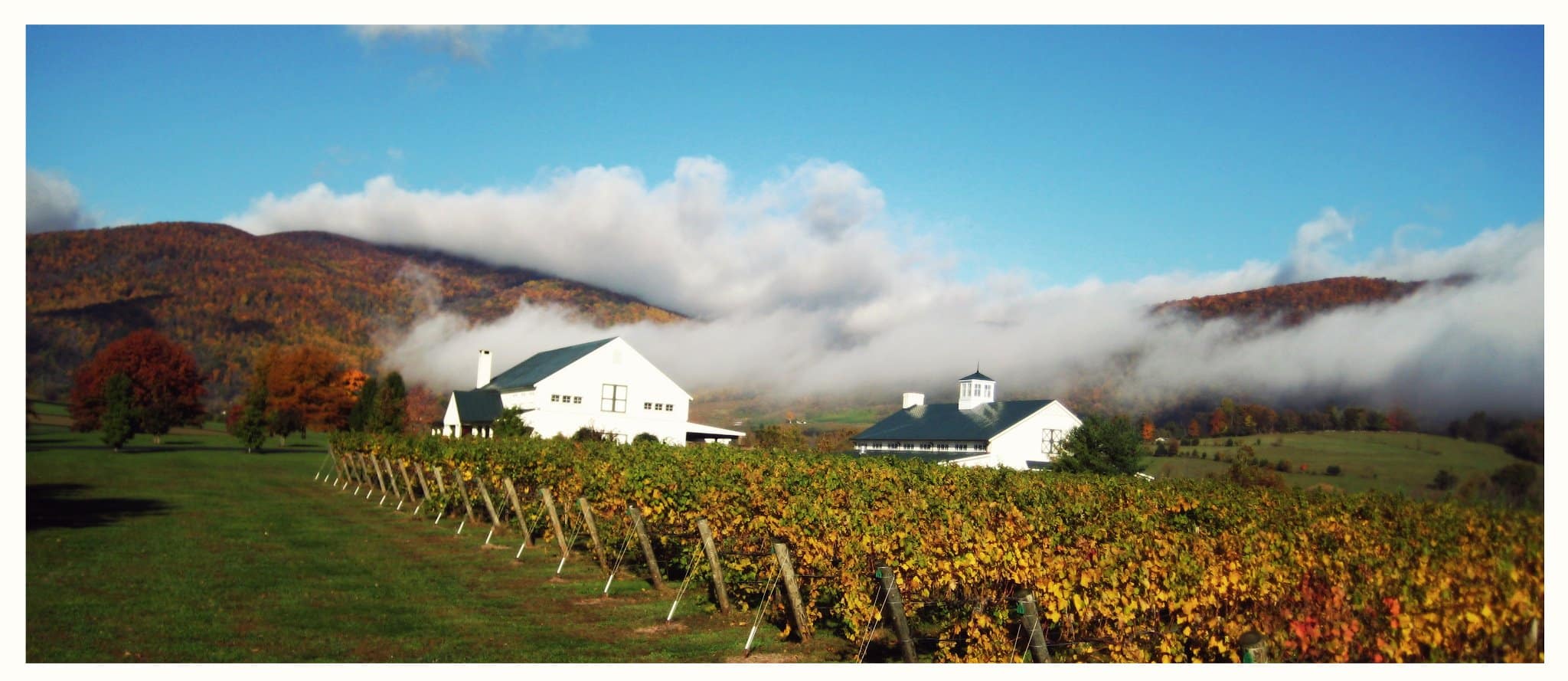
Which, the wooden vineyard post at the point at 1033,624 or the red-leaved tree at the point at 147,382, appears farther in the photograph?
the red-leaved tree at the point at 147,382

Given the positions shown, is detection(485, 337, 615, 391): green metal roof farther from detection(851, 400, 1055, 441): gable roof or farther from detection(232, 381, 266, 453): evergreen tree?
detection(851, 400, 1055, 441): gable roof

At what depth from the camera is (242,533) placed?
15266 mm

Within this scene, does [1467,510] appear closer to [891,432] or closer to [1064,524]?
[1064,524]

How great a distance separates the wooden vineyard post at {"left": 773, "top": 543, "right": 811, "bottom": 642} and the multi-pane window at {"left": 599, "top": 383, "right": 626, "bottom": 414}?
3837 centimetres

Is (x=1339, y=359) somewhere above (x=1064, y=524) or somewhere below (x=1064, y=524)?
above

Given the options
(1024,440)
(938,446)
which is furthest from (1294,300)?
(938,446)

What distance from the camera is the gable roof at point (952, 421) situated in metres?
41.3

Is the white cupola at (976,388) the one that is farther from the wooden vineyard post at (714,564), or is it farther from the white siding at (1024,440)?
the wooden vineyard post at (714,564)

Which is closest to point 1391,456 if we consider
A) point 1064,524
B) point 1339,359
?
point 1339,359

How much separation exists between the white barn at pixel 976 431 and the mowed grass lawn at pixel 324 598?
25.6 meters

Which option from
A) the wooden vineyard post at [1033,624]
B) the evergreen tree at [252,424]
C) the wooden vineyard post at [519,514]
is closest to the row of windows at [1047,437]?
the wooden vineyard post at [519,514]

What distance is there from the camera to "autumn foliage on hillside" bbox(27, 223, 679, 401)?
25.4 metres

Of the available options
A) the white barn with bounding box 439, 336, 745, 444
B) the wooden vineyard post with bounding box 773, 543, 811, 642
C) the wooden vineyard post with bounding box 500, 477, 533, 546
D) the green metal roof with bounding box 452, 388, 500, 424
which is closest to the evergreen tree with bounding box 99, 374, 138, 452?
the white barn with bounding box 439, 336, 745, 444
